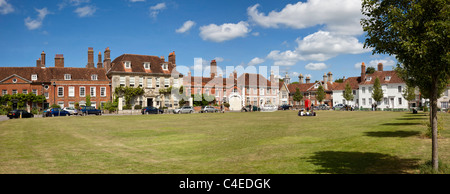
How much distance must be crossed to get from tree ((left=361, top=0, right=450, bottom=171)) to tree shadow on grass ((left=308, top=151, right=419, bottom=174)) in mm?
1238

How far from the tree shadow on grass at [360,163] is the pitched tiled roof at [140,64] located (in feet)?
188

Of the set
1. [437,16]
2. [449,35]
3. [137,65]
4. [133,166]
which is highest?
[137,65]

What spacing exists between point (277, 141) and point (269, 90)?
7758 cm

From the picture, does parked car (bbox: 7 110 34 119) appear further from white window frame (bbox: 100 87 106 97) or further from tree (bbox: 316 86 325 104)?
tree (bbox: 316 86 325 104)

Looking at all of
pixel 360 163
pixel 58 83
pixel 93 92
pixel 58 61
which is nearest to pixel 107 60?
pixel 93 92

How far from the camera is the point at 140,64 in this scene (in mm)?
66688

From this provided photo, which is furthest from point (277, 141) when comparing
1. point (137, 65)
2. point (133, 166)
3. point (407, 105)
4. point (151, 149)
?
point (407, 105)

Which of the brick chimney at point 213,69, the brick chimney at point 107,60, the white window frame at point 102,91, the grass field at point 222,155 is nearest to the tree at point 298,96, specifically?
the brick chimney at point 213,69

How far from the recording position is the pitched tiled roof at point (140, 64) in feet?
211

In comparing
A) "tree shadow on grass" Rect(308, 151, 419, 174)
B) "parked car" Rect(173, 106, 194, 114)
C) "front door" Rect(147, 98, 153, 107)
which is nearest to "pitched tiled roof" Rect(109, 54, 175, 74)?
"front door" Rect(147, 98, 153, 107)

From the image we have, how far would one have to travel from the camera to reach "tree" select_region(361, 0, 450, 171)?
27.0 feet

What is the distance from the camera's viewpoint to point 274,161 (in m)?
11.3

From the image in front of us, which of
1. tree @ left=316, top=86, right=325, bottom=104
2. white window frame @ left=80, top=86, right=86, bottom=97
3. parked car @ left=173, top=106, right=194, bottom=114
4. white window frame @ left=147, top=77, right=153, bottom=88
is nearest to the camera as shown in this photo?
parked car @ left=173, top=106, right=194, bottom=114

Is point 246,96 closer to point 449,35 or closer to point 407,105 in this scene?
point 407,105
